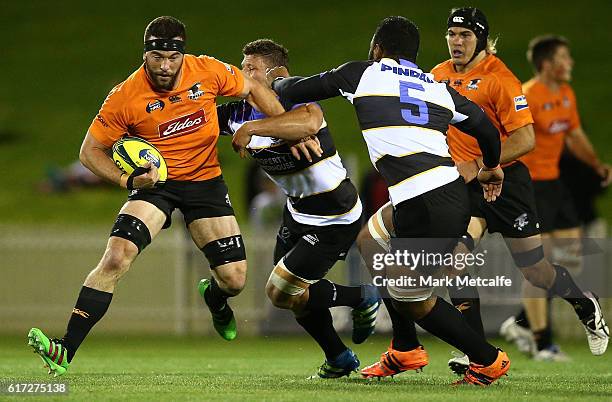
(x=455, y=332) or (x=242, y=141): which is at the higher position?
(x=242, y=141)

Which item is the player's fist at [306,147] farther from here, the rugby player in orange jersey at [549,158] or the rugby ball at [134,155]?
the rugby player in orange jersey at [549,158]

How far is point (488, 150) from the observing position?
700cm

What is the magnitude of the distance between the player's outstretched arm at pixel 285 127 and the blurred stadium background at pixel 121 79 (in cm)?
590

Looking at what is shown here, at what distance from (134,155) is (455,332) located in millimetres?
2263

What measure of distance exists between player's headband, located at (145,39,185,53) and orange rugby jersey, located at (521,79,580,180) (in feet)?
12.9

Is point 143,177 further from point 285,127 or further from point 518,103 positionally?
point 518,103

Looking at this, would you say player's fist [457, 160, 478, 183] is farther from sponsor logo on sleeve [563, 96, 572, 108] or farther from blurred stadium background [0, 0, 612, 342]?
blurred stadium background [0, 0, 612, 342]

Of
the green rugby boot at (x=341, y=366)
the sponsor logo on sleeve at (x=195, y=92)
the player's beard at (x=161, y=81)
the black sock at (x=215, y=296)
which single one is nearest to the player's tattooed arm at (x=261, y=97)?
the sponsor logo on sleeve at (x=195, y=92)

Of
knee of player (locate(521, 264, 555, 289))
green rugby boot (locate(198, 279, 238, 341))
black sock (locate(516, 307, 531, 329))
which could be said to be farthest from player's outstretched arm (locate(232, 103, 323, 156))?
black sock (locate(516, 307, 531, 329))

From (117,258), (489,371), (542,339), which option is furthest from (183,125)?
(542,339)

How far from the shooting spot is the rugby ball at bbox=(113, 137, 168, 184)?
7.33 m

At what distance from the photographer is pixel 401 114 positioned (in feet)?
21.9

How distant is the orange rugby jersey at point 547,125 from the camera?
10320mm

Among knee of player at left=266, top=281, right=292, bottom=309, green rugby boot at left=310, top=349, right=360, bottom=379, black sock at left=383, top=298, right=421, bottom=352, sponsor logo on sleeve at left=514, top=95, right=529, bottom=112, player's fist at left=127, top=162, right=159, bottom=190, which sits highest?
sponsor logo on sleeve at left=514, top=95, right=529, bottom=112
